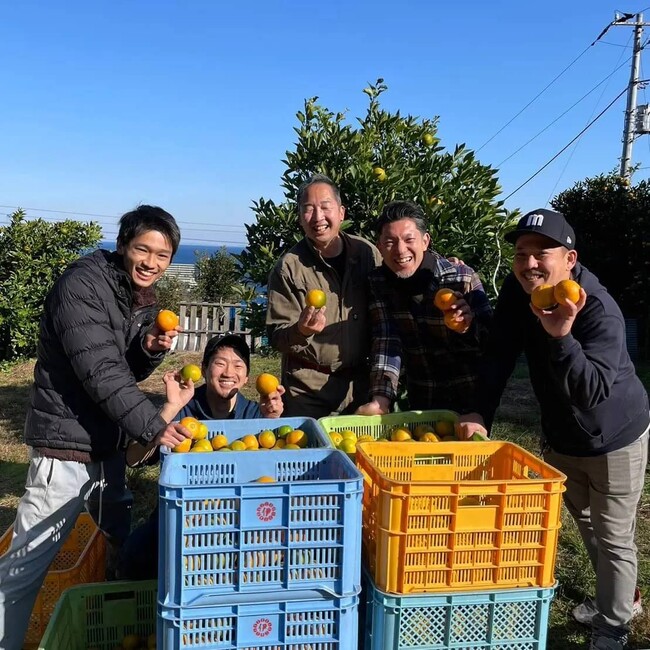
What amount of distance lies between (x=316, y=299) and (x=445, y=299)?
2.23 ft

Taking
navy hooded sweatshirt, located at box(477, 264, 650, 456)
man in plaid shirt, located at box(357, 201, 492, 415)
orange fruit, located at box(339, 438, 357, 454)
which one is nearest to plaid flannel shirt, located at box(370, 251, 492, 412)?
man in plaid shirt, located at box(357, 201, 492, 415)

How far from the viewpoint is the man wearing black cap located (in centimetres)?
240

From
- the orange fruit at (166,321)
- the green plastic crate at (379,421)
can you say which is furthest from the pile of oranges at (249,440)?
the orange fruit at (166,321)

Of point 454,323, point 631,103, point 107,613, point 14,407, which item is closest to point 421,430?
point 454,323

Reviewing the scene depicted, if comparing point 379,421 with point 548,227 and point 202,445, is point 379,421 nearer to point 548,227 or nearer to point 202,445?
point 202,445

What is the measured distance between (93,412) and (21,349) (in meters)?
8.53

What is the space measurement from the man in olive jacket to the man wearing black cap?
0.90 meters

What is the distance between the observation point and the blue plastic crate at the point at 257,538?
186 cm

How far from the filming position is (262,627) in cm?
196

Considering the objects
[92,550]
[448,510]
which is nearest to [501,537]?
[448,510]

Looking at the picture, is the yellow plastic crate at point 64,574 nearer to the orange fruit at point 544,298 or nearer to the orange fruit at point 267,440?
the orange fruit at point 267,440

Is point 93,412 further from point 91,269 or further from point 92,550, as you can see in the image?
point 92,550

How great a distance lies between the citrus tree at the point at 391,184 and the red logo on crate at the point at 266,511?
273 centimetres

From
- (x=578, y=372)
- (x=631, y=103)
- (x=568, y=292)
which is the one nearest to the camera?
(x=568, y=292)
